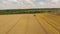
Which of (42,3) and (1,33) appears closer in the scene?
(1,33)

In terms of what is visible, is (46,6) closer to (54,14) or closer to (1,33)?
(54,14)

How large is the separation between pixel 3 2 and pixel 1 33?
31cm

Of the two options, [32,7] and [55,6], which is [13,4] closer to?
[32,7]

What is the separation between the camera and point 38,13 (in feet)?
1.83

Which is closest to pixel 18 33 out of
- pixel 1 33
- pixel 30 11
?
pixel 1 33

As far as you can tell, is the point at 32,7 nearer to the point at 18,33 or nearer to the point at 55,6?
the point at 55,6

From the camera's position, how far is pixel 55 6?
0.55 meters

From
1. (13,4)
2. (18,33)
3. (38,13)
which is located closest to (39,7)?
(38,13)

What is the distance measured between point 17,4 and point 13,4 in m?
0.02

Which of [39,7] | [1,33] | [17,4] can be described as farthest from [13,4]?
[1,33]

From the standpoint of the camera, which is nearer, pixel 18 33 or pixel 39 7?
pixel 18 33

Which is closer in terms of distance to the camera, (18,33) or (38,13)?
(18,33)

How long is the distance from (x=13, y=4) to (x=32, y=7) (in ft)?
0.32

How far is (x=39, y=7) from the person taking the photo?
0.56 meters
